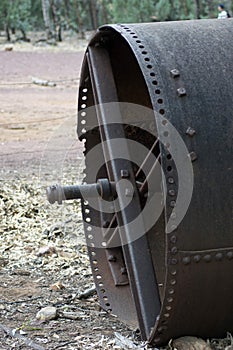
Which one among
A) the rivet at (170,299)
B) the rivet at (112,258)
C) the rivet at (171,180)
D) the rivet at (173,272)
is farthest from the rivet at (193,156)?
the rivet at (112,258)

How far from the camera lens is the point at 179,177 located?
123 inches

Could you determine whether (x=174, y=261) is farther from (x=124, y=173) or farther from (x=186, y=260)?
(x=124, y=173)

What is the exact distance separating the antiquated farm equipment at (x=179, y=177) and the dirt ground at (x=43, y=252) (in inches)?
11.0

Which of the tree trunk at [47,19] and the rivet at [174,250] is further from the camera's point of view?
the tree trunk at [47,19]

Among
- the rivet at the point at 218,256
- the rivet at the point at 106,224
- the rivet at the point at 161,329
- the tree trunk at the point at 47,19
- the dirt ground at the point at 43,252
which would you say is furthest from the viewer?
the tree trunk at the point at 47,19

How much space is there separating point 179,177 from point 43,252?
2.43 m

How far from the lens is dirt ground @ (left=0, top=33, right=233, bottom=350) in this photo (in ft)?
12.7

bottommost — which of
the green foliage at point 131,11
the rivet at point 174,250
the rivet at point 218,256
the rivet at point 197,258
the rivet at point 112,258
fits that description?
the green foliage at point 131,11

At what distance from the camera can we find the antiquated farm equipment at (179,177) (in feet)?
10.3

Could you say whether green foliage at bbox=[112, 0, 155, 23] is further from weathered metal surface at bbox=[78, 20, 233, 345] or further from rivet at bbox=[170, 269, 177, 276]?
rivet at bbox=[170, 269, 177, 276]

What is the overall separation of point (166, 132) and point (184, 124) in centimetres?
9

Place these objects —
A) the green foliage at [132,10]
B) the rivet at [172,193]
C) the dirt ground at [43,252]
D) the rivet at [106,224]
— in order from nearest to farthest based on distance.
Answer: the rivet at [172,193], the dirt ground at [43,252], the rivet at [106,224], the green foliage at [132,10]

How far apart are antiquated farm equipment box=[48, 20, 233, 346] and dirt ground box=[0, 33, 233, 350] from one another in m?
0.28

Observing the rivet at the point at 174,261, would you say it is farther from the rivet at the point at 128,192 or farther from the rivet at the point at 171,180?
the rivet at the point at 128,192
